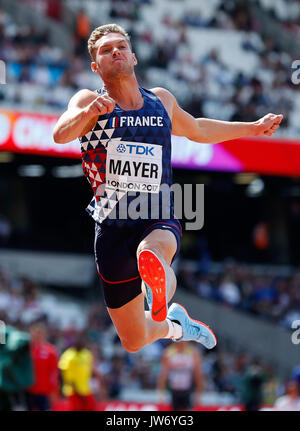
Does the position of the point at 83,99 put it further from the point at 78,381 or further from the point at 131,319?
the point at 78,381

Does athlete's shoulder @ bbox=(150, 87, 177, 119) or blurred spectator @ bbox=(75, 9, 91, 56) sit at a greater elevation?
blurred spectator @ bbox=(75, 9, 91, 56)

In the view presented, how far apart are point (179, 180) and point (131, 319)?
555 inches

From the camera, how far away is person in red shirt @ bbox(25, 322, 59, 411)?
1068cm

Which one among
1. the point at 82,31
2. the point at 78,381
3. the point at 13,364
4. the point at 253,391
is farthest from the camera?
the point at 82,31

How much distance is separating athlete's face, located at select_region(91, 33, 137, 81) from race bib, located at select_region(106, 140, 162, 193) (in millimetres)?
455

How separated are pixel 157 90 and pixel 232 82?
46.9 feet

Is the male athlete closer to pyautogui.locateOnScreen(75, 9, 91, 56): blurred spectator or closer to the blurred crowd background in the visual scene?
the blurred crowd background

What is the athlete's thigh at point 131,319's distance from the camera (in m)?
5.79

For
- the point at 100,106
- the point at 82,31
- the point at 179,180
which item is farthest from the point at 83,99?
the point at 179,180

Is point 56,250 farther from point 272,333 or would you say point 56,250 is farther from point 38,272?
point 272,333

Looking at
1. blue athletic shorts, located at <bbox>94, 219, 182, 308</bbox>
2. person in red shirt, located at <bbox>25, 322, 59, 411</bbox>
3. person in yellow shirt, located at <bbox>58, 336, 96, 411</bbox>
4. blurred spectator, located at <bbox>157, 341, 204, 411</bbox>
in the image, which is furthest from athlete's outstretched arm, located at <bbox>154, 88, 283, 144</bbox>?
blurred spectator, located at <bbox>157, 341, 204, 411</bbox>

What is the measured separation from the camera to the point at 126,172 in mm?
5488

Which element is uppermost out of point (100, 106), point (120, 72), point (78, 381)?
point (120, 72)

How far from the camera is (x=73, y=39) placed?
62.7ft
